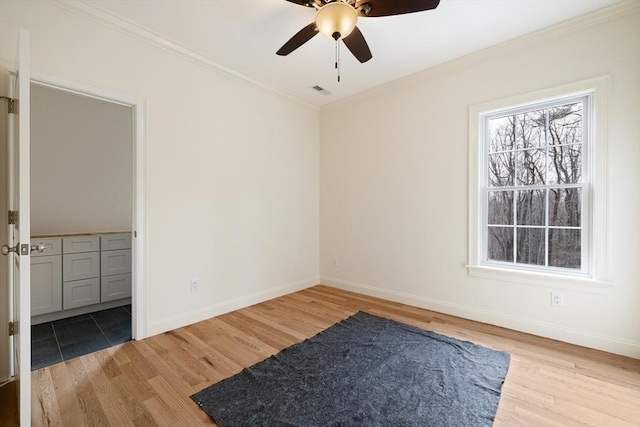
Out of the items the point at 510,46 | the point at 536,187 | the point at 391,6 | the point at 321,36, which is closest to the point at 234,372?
the point at 391,6

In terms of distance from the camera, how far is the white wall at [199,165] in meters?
2.19

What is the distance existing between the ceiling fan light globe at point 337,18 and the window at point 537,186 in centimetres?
192

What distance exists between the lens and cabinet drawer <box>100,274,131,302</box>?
332 centimetres

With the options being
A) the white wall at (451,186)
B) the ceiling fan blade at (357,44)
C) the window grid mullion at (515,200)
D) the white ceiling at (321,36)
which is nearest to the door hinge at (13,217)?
the white ceiling at (321,36)

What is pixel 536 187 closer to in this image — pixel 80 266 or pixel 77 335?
pixel 77 335

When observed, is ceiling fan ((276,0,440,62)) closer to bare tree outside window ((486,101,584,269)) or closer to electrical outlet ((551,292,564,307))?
bare tree outside window ((486,101,584,269))

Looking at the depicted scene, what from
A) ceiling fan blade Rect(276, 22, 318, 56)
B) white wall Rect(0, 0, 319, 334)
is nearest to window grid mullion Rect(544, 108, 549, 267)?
ceiling fan blade Rect(276, 22, 318, 56)

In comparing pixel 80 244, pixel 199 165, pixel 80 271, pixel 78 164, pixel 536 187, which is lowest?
pixel 80 271

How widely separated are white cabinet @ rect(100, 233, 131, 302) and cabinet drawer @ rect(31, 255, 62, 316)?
1.27 ft

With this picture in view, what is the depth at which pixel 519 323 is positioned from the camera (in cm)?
267

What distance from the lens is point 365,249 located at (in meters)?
3.84

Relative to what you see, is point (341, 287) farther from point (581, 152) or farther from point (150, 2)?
point (150, 2)

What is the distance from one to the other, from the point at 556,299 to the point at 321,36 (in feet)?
10.5

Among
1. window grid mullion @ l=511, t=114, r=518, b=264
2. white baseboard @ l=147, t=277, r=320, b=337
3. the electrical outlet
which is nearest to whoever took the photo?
the electrical outlet
